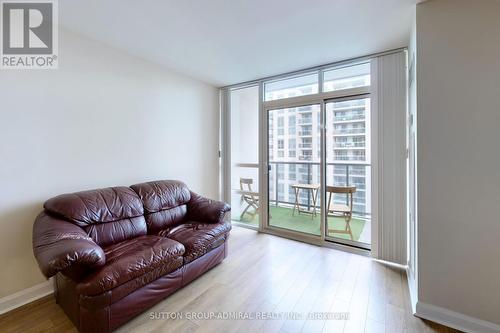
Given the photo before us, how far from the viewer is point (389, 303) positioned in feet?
6.35

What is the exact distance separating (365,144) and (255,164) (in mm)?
1750

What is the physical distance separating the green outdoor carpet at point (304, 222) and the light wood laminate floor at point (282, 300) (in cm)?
56

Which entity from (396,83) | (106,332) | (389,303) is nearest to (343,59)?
(396,83)

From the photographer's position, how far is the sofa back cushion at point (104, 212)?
1.98 meters

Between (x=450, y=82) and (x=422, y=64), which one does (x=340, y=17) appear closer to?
(x=422, y=64)

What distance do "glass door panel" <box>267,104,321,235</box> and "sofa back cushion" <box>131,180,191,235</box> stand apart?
151 cm

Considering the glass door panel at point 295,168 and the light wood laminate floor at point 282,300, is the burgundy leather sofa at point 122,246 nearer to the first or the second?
the light wood laminate floor at point 282,300

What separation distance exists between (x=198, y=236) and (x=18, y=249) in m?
1.55

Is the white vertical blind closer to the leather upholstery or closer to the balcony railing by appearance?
the balcony railing

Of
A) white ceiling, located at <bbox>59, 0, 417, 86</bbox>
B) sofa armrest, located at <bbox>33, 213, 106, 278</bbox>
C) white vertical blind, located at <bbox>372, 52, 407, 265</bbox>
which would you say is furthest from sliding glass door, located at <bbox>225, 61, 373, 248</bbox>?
sofa armrest, located at <bbox>33, 213, 106, 278</bbox>

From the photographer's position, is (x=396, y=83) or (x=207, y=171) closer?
(x=396, y=83)

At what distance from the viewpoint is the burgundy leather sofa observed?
1.53 meters

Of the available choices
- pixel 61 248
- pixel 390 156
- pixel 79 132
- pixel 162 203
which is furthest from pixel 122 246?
pixel 390 156

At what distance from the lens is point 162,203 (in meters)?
2.71
